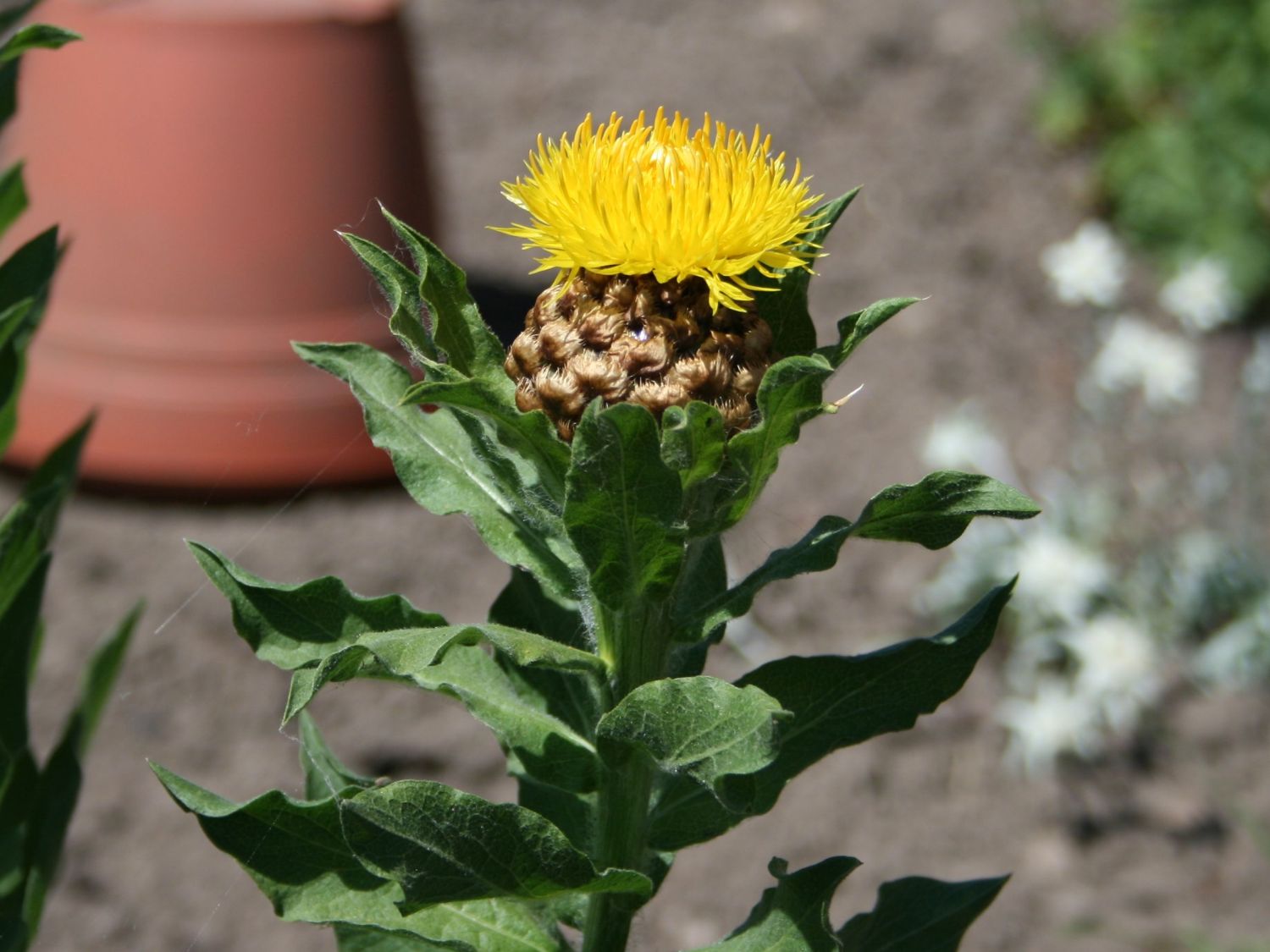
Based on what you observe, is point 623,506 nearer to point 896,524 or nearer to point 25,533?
point 896,524

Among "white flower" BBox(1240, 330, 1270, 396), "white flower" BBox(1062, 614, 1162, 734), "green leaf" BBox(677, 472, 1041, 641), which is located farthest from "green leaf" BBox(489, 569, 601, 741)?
"white flower" BBox(1240, 330, 1270, 396)

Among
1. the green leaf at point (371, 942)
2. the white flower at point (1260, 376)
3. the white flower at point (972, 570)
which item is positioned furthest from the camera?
the white flower at point (972, 570)

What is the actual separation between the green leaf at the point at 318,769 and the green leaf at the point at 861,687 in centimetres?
28

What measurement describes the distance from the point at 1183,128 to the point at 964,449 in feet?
5.70

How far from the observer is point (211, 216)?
3348 millimetres

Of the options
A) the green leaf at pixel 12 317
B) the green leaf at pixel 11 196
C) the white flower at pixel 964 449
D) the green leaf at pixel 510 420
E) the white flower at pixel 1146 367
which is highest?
the green leaf at pixel 510 420

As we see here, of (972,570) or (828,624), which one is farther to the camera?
(828,624)

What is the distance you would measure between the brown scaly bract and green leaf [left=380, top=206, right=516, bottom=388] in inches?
0.8

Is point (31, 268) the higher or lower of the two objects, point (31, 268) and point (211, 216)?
the higher

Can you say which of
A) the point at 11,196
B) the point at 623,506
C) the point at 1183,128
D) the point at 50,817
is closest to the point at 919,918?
the point at 623,506

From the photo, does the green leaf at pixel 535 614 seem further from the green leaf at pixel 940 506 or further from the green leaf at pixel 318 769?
the green leaf at pixel 940 506

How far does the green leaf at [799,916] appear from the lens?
84 centimetres

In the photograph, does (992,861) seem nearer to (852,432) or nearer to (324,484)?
(852,432)

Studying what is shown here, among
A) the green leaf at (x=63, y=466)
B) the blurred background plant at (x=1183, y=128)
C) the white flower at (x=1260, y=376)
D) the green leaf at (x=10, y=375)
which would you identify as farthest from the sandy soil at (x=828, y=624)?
the green leaf at (x=10, y=375)
